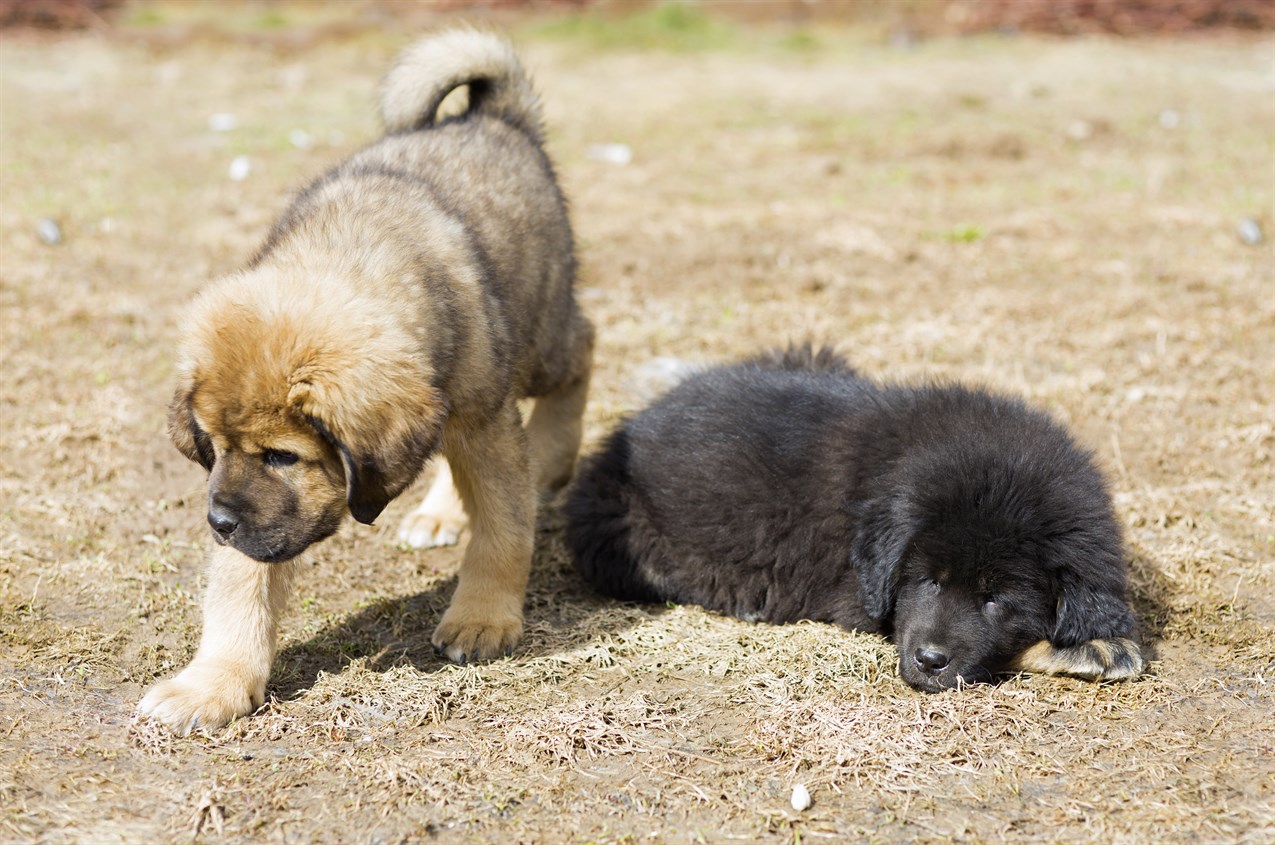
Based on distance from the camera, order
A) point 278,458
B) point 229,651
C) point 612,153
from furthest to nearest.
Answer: point 612,153 → point 229,651 → point 278,458

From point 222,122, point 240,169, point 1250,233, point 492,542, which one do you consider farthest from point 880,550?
point 222,122

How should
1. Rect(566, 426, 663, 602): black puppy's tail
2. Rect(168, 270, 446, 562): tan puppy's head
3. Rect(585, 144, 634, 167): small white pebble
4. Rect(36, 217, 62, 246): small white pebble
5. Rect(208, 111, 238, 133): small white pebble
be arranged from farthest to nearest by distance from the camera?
Rect(208, 111, 238, 133): small white pebble → Rect(585, 144, 634, 167): small white pebble → Rect(36, 217, 62, 246): small white pebble → Rect(566, 426, 663, 602): black puppy's tail → Rect(168, 270, 446, 562): tan puppy's head

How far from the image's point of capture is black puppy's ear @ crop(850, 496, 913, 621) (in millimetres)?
4461

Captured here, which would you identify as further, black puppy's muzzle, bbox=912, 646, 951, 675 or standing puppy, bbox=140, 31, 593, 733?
black puppy's muzzle, bbox=912, 646, 951, 675

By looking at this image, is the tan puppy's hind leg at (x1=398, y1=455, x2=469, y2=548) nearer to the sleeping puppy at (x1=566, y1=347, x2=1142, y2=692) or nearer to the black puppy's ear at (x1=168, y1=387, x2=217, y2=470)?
the sleeping puppy at (x1=566, y1=347, x2=1142, y2=692)

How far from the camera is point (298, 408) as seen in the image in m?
3.74

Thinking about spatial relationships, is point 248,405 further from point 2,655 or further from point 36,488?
point 36,488

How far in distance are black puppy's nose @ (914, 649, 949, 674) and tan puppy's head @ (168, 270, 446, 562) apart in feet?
5.93

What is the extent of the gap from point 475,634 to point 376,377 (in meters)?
1.25

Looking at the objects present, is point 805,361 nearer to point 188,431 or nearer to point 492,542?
point 492,542

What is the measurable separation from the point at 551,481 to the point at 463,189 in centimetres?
171

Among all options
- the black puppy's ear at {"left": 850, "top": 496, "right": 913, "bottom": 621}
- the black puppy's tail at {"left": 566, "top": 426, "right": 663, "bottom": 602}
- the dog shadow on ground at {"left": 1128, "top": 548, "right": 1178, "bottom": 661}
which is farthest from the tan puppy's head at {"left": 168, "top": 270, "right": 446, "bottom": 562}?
the dog shadow on ground at {"left": 1128, "top": 548, "right": 1178, "bottom": 661}

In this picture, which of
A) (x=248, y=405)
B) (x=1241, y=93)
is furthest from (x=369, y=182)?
(x=1241, y=93)

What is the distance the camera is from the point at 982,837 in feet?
11.4
